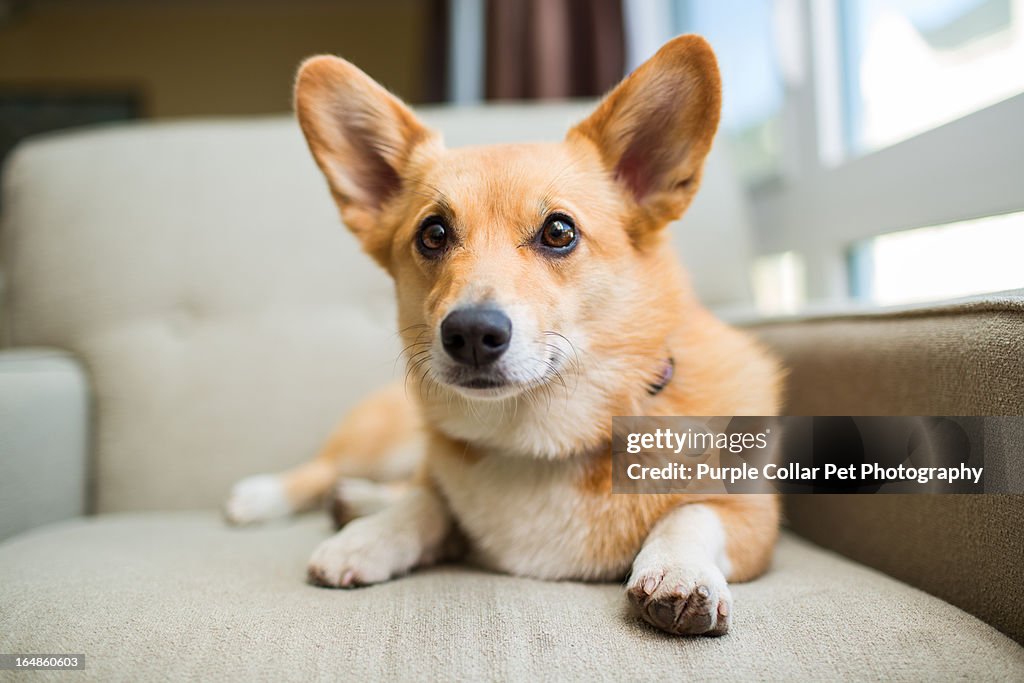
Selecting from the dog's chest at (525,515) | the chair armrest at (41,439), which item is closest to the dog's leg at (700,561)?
the dog's chest at (525,515)

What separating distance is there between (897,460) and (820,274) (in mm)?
1055

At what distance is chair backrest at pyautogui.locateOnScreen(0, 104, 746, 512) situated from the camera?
169cm

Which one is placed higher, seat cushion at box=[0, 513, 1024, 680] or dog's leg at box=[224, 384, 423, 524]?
dog's leg at box=[224, 384, 423, 524]

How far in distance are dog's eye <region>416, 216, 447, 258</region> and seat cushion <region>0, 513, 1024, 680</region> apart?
55cm

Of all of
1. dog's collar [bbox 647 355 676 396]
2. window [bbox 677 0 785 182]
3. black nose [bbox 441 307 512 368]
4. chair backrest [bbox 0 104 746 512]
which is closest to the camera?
black nose [bbox 441 307 512 368]

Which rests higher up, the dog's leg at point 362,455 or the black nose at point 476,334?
the black nose at point 476,334

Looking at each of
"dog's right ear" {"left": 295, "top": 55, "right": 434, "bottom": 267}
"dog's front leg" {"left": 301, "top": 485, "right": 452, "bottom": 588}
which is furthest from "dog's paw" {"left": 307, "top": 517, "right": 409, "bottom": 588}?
"dog's right ear" {"left": 295, "top": 55, "right": 434, "bottom": 267}

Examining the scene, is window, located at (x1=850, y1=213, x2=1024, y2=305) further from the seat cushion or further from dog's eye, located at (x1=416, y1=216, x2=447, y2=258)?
dog's eye, located at (x1=416, y1=216, x2=447, y2=258)

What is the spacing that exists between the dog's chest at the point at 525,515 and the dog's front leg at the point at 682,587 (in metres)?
0.14

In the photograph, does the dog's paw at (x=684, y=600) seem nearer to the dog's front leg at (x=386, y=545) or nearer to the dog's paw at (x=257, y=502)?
the dog's front leg at (x=386, y=545)

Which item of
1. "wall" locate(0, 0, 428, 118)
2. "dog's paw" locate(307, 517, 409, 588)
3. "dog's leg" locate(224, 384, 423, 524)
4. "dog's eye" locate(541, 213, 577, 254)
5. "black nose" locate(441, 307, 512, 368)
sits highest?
"wall" locate(0, 0, 428, 118)

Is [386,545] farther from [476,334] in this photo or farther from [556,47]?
[556,47]

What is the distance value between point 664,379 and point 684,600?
41 cm

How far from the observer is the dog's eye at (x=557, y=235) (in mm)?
1135
